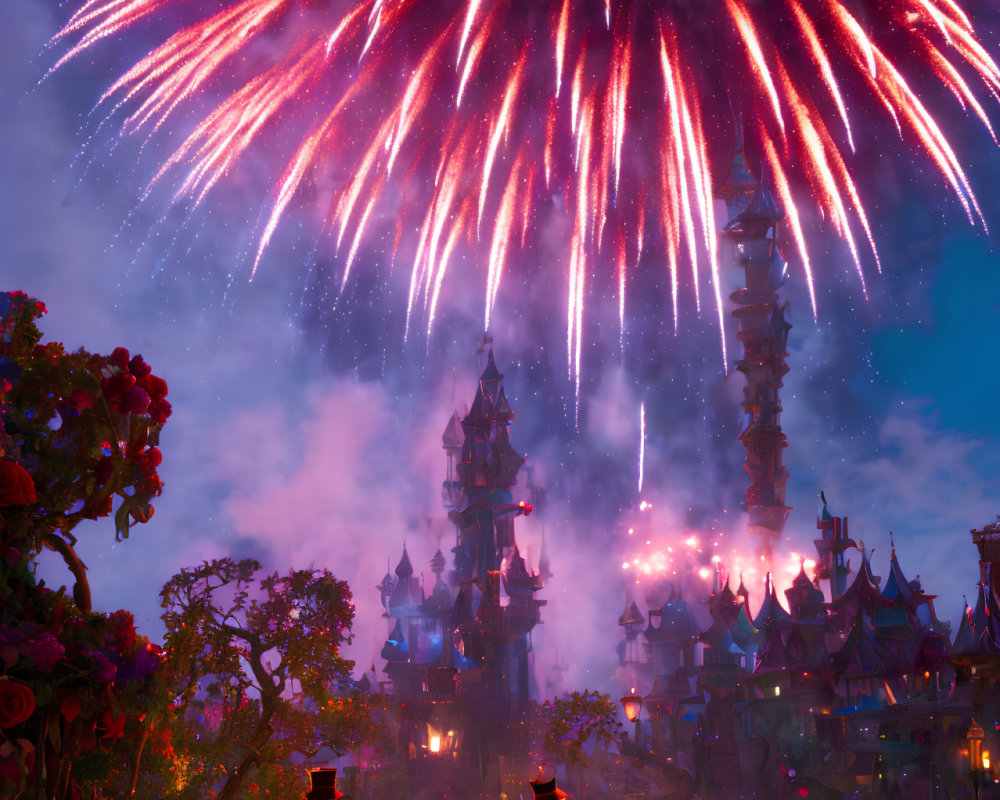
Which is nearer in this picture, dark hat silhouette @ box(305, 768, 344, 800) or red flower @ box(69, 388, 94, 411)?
red flower @ box(69, 388, 94, 411)

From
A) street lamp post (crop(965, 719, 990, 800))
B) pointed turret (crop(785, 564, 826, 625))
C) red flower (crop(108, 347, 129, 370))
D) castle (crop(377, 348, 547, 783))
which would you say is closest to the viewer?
red flower (crop(108, 347, 129, 370))

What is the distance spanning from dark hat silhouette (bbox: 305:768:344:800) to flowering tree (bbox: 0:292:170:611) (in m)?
3.41

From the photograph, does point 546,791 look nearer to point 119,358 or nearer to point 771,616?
point 119,358

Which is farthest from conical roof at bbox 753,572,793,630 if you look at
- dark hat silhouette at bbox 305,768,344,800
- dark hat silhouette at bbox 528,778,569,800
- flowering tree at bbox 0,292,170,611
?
flowering tree at bbox 0,292,170,611

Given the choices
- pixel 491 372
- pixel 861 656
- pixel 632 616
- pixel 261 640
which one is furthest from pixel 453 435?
pixel 261 640

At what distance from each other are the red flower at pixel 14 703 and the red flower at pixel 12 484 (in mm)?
1043

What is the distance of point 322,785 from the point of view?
26.6 feet

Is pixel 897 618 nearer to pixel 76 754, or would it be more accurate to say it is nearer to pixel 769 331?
pixel 769 331

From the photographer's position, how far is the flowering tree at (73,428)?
582cm

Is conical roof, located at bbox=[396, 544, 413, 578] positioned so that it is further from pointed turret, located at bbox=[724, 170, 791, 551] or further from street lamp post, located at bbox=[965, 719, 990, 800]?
street lamp post, located at bbox=[965, 719, 990, 800]

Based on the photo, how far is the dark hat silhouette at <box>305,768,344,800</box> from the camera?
26.3 feet

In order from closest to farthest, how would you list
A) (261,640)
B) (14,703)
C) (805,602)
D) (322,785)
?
(14,703) → (322,785) → (261,640) → (805,602)

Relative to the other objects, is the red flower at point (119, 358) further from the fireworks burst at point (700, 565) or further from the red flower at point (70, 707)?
the fireworks burst at point (700, 565)

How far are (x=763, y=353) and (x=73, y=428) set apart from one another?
170ft
